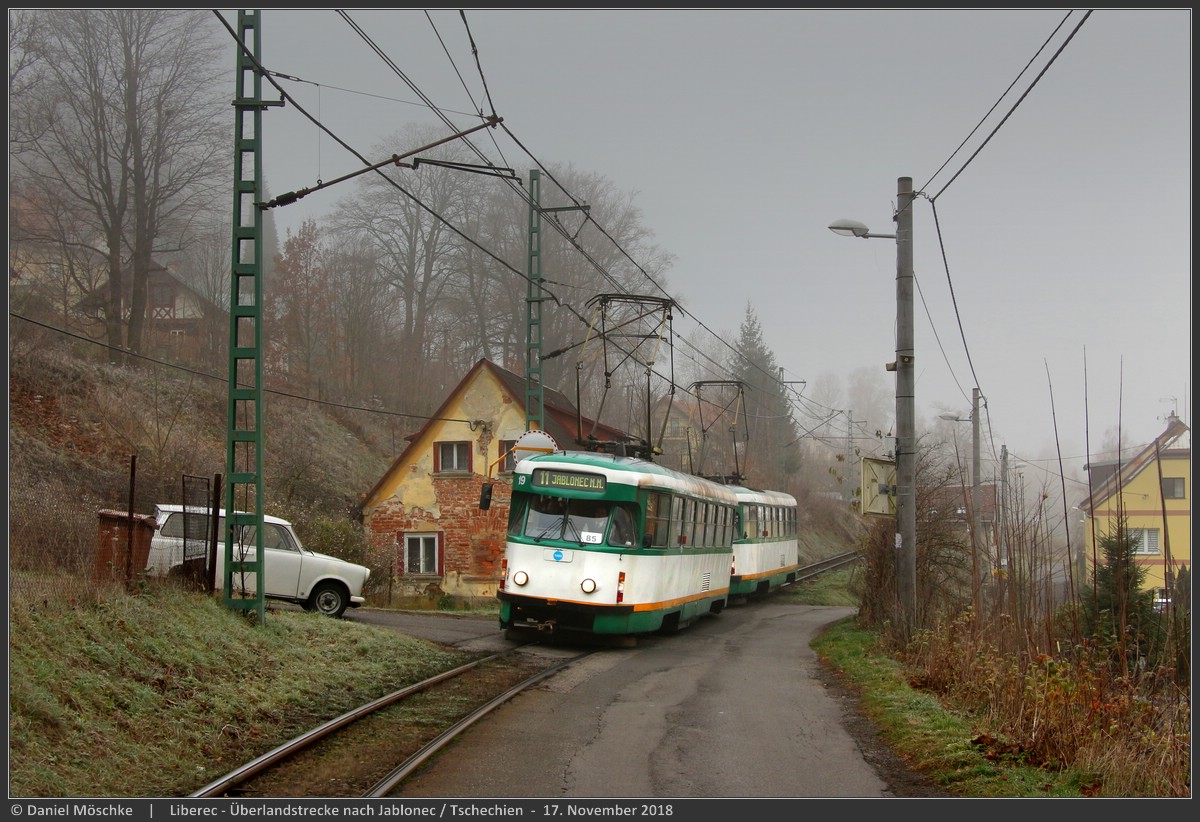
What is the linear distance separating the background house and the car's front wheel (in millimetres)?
14771

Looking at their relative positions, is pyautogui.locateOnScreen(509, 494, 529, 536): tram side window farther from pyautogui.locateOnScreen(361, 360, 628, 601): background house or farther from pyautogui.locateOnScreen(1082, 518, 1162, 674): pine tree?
A: pyautogui.locateOnScreen(361, 360, 628, 601): background house

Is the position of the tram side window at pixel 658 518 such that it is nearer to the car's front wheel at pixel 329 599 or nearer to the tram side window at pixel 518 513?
the tram side window at pixel 518 513

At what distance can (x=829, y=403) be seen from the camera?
105 meters

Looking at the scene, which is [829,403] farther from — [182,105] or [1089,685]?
[1089,685]

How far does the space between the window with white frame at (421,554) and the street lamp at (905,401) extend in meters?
19.9

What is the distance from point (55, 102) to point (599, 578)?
79.4ft

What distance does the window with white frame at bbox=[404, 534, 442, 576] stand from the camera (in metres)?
34.9

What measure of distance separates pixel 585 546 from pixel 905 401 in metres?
5.52

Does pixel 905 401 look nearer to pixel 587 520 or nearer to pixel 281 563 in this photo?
pixel 587 520

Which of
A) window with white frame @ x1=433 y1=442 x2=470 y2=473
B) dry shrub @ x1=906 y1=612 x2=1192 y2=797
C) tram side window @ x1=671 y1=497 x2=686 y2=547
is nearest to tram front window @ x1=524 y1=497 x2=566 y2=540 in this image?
tram side window @ x1=671 y1=497 x2=686 y2=547

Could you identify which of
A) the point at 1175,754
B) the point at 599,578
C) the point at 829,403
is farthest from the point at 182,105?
the point at 829,403

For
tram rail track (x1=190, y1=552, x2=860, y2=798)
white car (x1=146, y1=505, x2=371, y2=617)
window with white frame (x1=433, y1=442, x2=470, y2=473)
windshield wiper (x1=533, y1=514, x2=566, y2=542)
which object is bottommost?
tram rail track (x1=190, y1=552, x2=860, y2=798)

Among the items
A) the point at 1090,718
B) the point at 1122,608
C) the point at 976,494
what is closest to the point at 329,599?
the point at 1090,718

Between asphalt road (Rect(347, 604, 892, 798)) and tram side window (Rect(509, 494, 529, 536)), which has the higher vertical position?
tram side window (Rect(509, 494, 529, 536))
